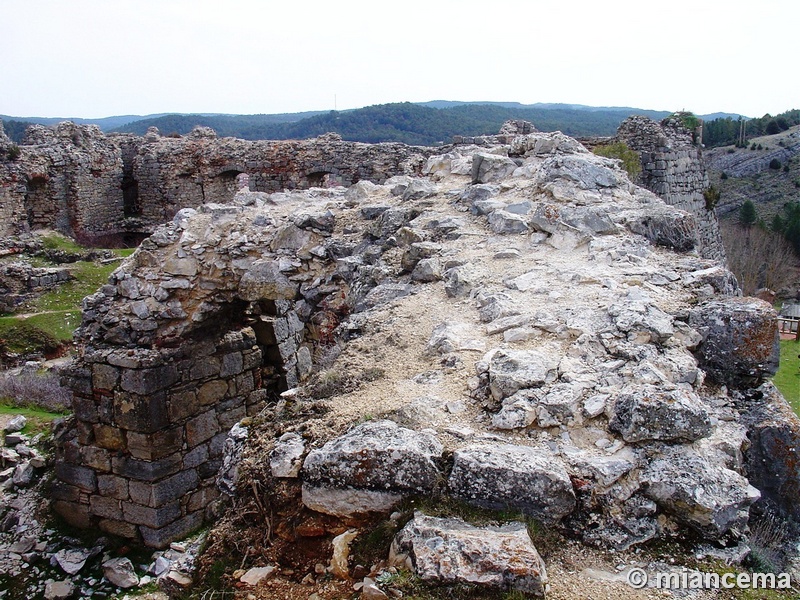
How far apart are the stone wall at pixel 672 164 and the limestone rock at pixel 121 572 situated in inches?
540

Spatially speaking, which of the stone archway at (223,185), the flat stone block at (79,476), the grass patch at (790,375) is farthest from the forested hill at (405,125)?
the flat stone block at (79,476)

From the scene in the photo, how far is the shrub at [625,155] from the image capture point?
49.6 ft

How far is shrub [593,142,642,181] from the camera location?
15133 mm

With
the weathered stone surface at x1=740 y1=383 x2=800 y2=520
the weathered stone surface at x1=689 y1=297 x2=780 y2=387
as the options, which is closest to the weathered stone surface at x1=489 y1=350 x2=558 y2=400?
the weathered stone surface at x1=689 y1=297 x2=780 y2=387

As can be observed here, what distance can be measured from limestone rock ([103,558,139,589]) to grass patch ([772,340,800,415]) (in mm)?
11733

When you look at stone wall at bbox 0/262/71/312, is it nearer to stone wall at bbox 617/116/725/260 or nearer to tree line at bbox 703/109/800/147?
stone wall at bbox 617/116/725/260

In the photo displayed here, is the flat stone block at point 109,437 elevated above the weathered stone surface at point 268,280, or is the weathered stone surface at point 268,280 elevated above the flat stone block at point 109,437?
the weathered stone surface at point 268,280

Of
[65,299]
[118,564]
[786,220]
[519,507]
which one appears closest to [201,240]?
[118,564]

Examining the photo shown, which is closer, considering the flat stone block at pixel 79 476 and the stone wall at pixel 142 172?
the flat stone block at pixel 79 476

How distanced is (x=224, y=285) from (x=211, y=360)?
1.06 m

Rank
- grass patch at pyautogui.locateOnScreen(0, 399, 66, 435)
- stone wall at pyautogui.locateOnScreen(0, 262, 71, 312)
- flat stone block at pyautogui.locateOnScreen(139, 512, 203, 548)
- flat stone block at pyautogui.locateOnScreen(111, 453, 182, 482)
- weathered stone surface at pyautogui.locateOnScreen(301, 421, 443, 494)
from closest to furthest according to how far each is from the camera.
Result: weathered stone surface at pyautogui.locateOnScreen(301, 421, 443, 494) → flat stone block at pyautogui.locateOnScreen(111, 453, 182, 482) → flat stone block at pyautogui.locateOnScreen(139, 512, 203, 548) → grass patch at pyautogui.locateOnScreen(0, 399, 66, 435) → stone wall at pyautogui.locateOnScreen(0, 262, 71, 312)

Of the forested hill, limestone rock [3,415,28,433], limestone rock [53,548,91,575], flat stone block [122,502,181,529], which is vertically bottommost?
limestone rock [53,548,91,575]

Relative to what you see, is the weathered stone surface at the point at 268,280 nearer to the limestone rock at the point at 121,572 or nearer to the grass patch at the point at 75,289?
the limestone rock at the point at 121,572

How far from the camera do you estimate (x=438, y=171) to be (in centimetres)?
780
